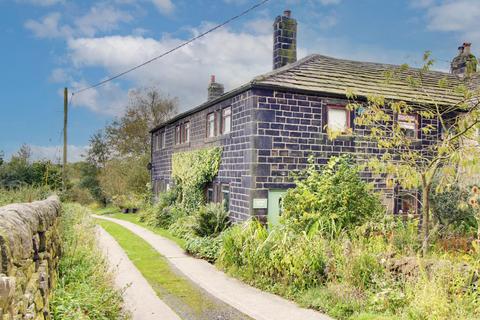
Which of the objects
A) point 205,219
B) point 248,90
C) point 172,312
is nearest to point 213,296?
point 172,312

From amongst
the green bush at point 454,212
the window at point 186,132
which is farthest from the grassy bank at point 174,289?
the green bush at point 454,212

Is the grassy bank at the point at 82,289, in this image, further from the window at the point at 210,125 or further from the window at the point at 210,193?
the window at the point at 210,125

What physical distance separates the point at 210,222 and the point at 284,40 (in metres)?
7.94

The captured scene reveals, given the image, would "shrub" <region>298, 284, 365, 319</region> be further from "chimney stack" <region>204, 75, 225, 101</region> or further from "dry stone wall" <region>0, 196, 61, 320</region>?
"chimney stack" <region>204, 75, 225, 101</region>

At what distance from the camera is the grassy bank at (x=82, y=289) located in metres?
5.53

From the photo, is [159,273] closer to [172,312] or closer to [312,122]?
[172,312]

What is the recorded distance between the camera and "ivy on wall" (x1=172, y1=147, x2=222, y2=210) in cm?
1726

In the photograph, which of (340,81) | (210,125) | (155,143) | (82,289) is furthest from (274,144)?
(155,143)

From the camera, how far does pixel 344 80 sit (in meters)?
16.0

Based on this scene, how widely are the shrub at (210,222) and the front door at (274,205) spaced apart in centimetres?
192

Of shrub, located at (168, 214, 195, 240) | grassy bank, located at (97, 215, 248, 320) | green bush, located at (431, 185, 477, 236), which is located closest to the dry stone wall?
grassy bank, located at (97, 215, 248, 320)

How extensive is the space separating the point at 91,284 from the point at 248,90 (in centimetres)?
886

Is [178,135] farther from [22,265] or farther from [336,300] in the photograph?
[22,265]

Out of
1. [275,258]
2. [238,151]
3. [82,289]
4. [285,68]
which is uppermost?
[285,68]
